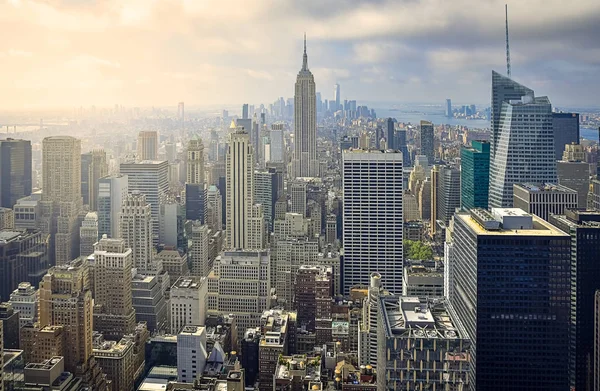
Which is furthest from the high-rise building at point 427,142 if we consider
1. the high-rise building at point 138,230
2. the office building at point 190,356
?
the office building at point 190,356

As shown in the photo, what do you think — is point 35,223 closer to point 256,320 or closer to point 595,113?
point 256,320

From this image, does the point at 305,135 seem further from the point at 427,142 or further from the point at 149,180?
the point at 149,180

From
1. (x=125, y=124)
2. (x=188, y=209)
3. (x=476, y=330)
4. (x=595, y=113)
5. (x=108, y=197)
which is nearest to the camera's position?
(x=476, y=330)

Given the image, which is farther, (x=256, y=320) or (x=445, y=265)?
(x=256, y=320)

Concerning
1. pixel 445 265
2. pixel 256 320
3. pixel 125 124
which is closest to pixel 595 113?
pixel 445 265

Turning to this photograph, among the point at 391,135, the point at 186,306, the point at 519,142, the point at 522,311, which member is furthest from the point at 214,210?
the point at 522,311

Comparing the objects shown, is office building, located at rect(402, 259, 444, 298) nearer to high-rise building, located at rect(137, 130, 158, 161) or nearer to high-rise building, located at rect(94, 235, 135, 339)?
high-rise building, located at rect(94, 235, 135, 339)

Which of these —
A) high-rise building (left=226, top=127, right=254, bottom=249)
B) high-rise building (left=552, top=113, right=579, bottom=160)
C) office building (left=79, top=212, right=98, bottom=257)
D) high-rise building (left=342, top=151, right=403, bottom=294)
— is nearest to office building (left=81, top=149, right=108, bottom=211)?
office building (left=79, top=212, right=98, bottom=257)

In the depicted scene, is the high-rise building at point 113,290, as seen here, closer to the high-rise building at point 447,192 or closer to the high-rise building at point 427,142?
the high-rise building at point 447,192
